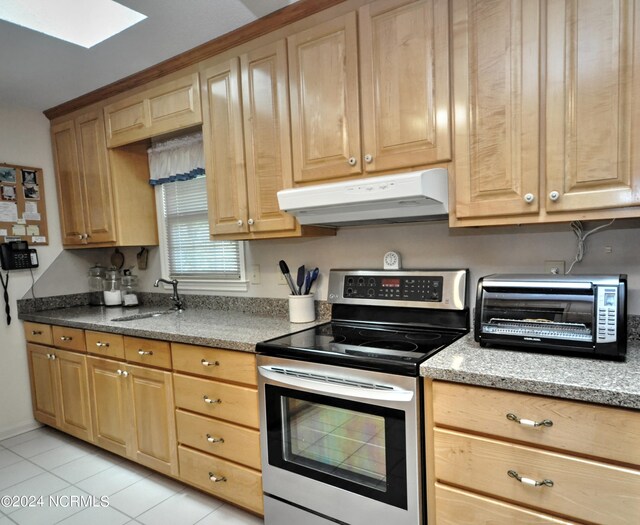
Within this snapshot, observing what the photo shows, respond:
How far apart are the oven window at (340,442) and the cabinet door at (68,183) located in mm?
2227

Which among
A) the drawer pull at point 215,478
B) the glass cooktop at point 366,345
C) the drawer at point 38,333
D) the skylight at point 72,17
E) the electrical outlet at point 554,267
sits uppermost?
the skylight at point 72,17

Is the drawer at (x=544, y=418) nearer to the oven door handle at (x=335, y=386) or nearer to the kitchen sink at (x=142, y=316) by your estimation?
the oven door handle at (x=335, y=386)

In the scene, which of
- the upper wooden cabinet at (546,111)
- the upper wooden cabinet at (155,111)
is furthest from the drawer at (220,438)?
the upper wooden cabinet at (155,111)

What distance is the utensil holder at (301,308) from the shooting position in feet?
6.91

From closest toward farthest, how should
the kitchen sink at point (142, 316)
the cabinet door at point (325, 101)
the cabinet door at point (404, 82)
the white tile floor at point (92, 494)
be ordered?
the cabinet door at point (404, 82) → the cabinet door at point (325, 101) → the white tile floor at point (92, 494) → the kitchen sink at point (142, 316)

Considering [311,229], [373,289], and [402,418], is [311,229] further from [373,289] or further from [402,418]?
[402,418]

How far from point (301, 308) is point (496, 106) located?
1.27 metres

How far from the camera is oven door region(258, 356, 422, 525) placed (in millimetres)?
1336

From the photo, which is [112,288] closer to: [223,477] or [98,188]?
[98,188]

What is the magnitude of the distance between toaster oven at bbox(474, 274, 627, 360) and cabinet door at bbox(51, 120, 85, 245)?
2843 mm

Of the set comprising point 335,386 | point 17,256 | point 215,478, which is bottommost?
point 215,478

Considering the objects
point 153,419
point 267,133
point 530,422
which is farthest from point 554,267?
point 153,419

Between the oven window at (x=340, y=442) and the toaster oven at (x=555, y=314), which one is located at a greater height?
the toaster oven at (x=555, y=314)

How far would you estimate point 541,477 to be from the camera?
3.67 ft
